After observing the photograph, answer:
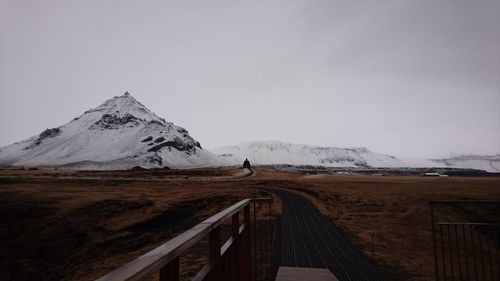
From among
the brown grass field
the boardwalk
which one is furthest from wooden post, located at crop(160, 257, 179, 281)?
the brown grass field

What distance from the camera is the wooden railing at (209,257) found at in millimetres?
1268

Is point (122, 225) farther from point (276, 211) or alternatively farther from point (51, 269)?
point (276, 211)

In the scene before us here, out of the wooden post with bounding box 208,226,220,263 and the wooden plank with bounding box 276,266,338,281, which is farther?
the wooden plank with bounding box 276,266,338,281

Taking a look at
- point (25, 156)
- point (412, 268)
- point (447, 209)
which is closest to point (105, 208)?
point (412, 268)

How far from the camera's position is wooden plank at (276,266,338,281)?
23.8 feet

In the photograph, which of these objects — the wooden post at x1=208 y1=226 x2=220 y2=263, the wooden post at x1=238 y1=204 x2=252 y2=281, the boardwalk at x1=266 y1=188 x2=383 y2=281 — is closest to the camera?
the wooden post at x1=208 y1=226 x2=220 y2=263

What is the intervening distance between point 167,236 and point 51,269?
6217 mm

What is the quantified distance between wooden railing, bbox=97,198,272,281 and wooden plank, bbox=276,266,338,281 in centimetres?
333

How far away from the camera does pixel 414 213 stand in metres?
21.8

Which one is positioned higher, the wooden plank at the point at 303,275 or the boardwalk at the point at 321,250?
the wooden plank at the point at 303,275

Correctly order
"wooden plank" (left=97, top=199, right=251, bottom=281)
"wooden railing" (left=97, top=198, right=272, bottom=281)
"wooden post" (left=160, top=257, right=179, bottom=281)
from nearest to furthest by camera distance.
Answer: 1. "wooden plank" (left=97, top=199, right=251, bottom=281)
2. "wooden railing" (left=97, top=198, right=272, bottom=281)
3. "wooden post" (left=160, top=257, right=179, bottom=281)

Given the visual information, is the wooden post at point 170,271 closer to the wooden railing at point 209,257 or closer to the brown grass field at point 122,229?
the wooden railing at point 209,257

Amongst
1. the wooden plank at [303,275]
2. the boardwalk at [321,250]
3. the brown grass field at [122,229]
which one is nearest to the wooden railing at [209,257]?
the wooden plank at [303,275]

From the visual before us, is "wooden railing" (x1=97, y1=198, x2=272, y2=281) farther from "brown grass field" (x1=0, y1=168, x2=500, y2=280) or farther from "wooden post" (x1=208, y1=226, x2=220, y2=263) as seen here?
"brown grass field" (x1=0, y1=168, x2=500, y2=280)
